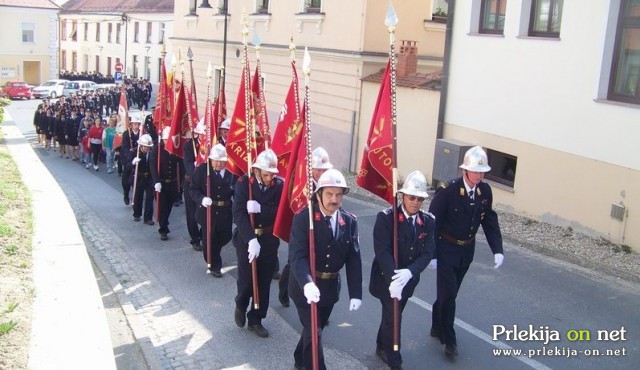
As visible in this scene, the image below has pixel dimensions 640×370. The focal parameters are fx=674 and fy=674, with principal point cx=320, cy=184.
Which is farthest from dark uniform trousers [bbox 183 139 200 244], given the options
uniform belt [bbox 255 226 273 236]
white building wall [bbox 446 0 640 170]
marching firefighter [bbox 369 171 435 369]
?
white building wall [bbox 446 0 640 170]

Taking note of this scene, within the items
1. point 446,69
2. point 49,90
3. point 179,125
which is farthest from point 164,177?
point 49,90

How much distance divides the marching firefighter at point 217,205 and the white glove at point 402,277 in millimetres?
3892

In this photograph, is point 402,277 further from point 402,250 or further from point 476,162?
point 476,162

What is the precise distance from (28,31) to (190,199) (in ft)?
175

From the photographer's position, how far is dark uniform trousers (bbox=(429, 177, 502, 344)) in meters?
6.49

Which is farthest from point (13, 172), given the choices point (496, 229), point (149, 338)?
point (496, 229)

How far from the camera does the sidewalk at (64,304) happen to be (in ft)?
15.5

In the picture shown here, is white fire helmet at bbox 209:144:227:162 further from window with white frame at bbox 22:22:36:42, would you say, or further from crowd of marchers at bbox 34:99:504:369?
window with white frame at bbox 22:22:36:42

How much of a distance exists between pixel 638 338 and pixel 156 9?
4482cm

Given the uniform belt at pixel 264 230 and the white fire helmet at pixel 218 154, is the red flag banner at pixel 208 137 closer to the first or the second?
the white fire helmet at pixel 218 154

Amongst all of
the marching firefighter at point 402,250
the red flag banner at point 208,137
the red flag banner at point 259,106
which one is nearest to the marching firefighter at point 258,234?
the marching firefighter at point 402,250

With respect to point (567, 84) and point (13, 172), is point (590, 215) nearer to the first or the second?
point (567, 84)

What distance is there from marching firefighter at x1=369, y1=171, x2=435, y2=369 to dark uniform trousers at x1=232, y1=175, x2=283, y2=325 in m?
1.38

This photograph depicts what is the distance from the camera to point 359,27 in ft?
59.4
